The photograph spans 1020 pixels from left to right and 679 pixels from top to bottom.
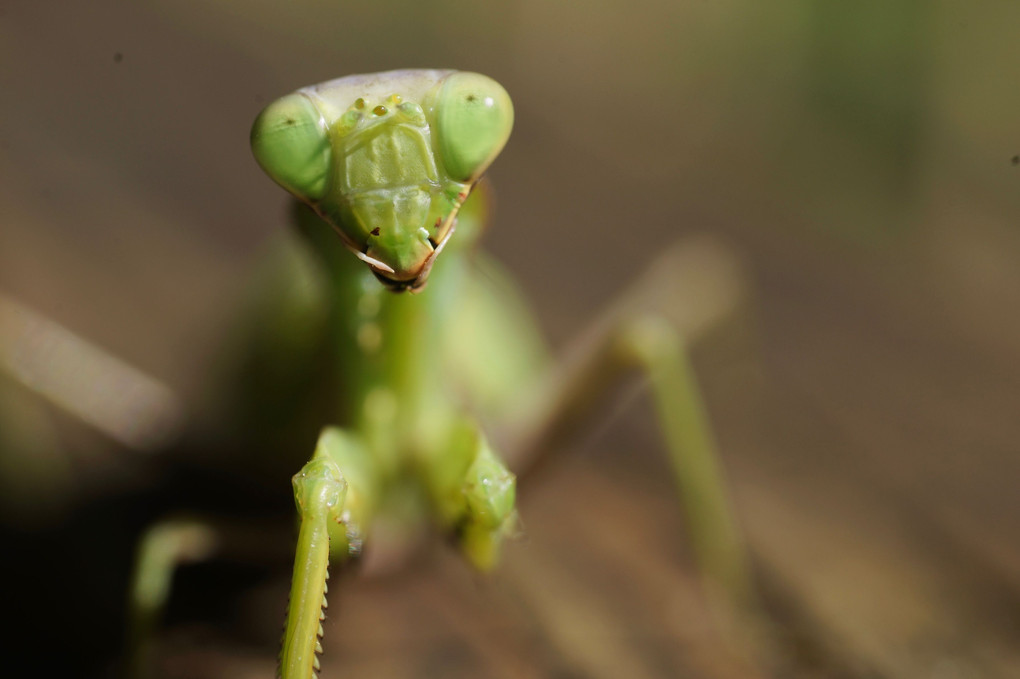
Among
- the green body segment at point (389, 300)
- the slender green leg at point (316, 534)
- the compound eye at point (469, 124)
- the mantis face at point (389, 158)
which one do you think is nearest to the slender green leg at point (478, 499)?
the green body segment at point (389, 300)

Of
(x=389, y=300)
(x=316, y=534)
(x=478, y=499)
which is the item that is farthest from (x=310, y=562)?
(x=389, y=300)

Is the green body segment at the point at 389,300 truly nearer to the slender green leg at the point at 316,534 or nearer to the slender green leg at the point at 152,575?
the slender green leg at the point at 316,534

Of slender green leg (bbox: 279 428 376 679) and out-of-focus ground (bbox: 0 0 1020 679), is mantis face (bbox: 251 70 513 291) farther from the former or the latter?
out-of-focus ground (bbox: 0 0 1020 679)

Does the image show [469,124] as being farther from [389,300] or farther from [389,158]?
[389,300]

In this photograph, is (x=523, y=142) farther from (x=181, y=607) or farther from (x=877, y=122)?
(x=181, y=607)

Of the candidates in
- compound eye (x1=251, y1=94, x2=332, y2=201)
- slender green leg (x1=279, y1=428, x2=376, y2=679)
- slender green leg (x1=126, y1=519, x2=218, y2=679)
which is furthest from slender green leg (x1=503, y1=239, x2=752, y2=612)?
compound eye (x1=251, y1=94, x2=332, y2=201)

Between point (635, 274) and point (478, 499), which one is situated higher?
point (478, 499)

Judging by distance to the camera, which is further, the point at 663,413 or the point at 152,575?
the point at 663,413
